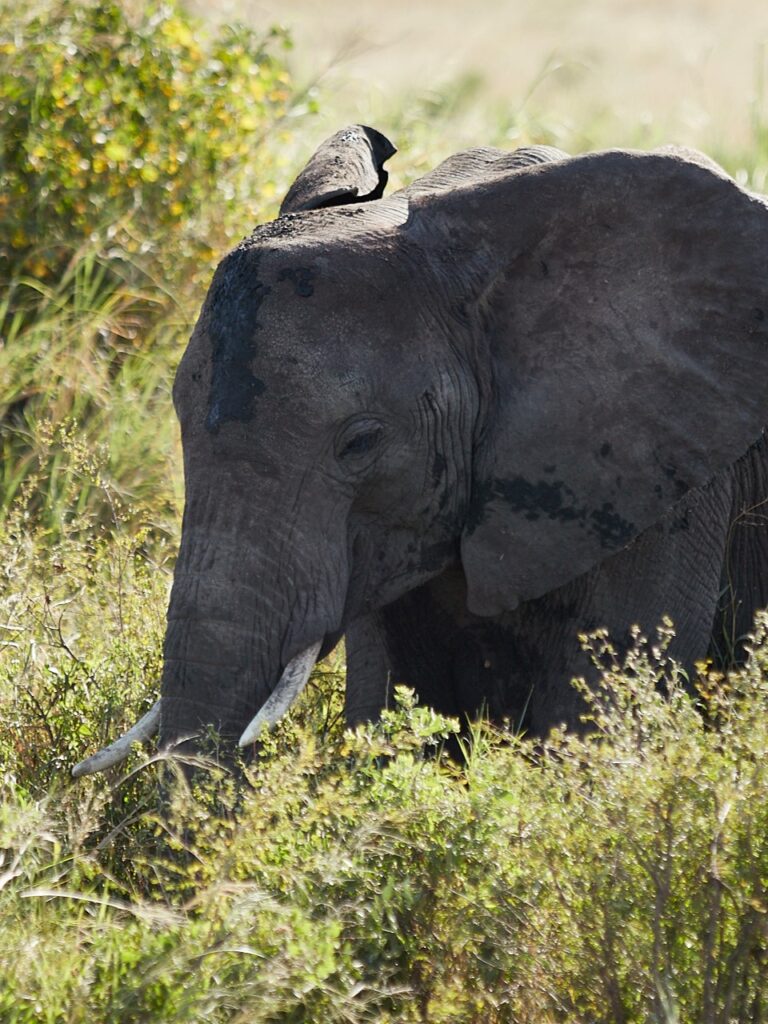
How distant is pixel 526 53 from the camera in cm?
2381

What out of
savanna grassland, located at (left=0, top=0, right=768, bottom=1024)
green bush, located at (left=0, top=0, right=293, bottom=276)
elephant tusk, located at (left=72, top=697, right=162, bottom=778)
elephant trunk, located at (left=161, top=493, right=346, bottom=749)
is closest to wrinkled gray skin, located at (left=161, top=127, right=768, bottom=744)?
elephant trunk, located at (left=161, top=493, right=346, bottom=749)

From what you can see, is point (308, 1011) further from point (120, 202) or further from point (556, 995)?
point (120, 202)

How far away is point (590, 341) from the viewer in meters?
4.23

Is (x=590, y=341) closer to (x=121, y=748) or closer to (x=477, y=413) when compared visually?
(x=477, y=413)

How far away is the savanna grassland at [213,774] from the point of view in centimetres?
329

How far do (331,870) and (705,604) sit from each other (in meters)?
1.46

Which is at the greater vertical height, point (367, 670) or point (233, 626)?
point (367, 670)

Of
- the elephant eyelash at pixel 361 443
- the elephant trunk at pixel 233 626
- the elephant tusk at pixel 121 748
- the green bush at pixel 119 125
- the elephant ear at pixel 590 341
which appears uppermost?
the green bush at pixel 119 125

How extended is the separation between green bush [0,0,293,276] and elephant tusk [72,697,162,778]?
10.5ft

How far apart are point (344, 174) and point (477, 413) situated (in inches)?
30.7

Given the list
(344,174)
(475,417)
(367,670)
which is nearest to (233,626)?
(475,417)

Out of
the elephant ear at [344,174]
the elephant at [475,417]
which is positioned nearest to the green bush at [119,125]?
the elephant ear at [344,174]

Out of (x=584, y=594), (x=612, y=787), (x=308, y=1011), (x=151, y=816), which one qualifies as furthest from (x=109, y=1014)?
(x=584, y=594)

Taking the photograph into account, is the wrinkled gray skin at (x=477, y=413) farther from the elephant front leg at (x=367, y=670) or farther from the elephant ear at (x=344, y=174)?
the elephant front leg at (x=367, y=670)
